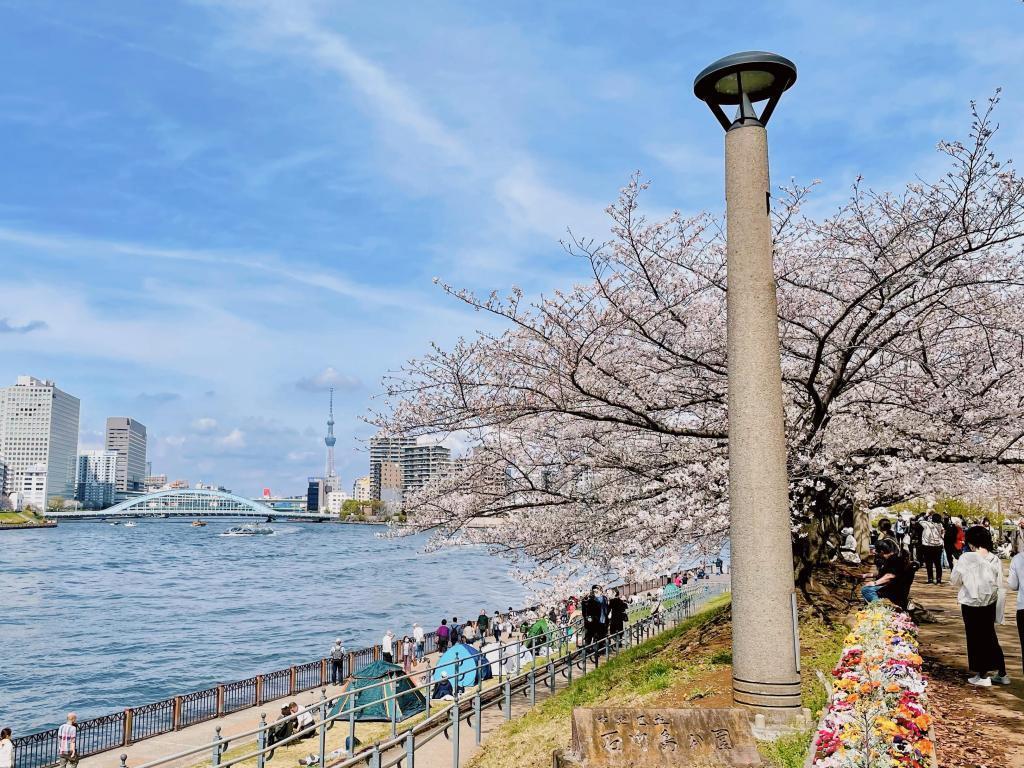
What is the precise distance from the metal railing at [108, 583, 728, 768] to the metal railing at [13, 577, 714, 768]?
8.38 ft

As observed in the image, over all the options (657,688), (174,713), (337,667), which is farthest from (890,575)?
(337,667)

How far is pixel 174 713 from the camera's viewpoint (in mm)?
20016

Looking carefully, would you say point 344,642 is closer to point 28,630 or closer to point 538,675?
point 28,630

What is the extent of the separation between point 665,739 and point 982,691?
4351 mm

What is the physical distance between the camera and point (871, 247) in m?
9.87

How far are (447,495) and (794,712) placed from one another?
22.9 ft

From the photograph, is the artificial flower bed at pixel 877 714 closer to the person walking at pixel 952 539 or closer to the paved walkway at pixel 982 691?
the paved walkway at pixel 982 691

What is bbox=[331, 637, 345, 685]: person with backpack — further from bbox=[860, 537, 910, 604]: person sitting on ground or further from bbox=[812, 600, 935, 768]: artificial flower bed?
bbox=[812, 600, 935, 768]: artificial flower bed

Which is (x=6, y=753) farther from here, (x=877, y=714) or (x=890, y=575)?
(x=877, y=714)

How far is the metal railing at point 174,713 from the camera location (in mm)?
18672

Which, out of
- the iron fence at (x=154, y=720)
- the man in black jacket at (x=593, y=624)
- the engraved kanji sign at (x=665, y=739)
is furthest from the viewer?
the iron fence at (x=154, y=720)

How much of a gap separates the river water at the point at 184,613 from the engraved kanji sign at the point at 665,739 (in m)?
10.0

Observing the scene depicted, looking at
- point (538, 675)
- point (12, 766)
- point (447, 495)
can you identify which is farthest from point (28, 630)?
point (447, 495)

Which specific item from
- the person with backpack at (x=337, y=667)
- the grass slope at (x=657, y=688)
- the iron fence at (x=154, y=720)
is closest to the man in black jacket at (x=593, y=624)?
the grass slope at (x=657, y=688)
